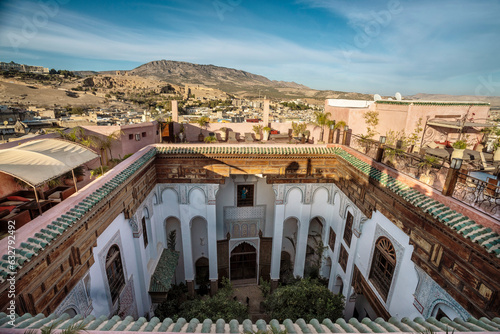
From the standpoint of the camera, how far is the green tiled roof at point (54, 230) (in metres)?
2.72

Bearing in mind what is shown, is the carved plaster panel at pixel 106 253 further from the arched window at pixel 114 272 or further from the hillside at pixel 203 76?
the hillside at pixel 203 76

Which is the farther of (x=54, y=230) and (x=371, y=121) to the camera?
(x=371, y=121)

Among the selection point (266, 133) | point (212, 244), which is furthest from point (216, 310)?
point (266, 133)

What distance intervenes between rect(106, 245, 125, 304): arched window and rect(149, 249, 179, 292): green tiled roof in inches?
79.4

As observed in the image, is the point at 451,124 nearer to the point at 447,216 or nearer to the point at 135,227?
the point at 447,216

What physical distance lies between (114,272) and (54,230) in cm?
277

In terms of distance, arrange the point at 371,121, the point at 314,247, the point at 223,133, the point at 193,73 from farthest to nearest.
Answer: the point at 193,73 < the point at 223,133 < the point at 371,121 < the point at 314,247

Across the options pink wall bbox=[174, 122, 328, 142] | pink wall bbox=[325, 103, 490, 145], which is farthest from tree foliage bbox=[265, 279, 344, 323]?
pink wall bbox=[174, 122, 328, 142]

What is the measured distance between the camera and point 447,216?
3.87m

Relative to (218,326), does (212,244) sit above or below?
below

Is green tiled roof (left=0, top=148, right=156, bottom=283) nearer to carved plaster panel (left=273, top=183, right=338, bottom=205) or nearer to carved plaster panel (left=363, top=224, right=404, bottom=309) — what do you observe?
carved plaster panel (left=273, top=183, right=338, bottom=205)

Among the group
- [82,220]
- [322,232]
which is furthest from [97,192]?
[322,232]

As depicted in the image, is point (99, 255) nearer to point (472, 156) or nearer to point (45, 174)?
point (45, 174)

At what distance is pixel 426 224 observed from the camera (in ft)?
14.6
